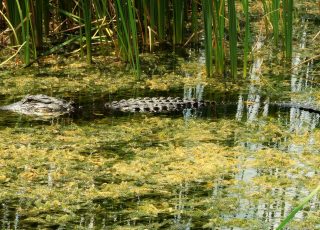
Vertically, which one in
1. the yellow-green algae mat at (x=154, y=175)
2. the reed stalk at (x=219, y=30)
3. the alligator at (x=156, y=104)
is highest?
the reed stalk at (x=219, y=30)

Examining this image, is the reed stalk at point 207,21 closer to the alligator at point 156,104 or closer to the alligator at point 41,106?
the alligator at point 156,104

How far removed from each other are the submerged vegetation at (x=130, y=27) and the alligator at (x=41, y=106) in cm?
57

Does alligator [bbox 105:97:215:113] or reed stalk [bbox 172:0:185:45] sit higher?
reed stalk [bbox 172:0:185:45]

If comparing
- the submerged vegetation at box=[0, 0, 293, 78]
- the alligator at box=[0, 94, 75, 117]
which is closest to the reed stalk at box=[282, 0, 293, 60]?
the submerged vegetation at box=[0, 0, 293, 78]

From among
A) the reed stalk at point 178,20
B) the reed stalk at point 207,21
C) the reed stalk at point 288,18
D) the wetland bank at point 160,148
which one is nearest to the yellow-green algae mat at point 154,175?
the wetland bank at point 160,148

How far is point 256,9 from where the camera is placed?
9500mm

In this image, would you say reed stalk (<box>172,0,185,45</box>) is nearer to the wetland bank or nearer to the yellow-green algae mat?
the wetland bank

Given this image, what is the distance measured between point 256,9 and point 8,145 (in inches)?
216

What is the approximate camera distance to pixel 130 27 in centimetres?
631

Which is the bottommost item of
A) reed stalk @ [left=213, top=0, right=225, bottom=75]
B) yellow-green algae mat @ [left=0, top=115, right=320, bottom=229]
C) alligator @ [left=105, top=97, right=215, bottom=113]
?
yellow-green algae mat @ [left=0, top=115, right=320, bottom=229]

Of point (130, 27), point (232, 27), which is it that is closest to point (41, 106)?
point (130, 27)

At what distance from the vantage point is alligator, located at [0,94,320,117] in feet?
18.3

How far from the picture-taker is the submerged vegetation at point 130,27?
5.80m

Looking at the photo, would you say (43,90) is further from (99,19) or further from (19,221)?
(19,221)
